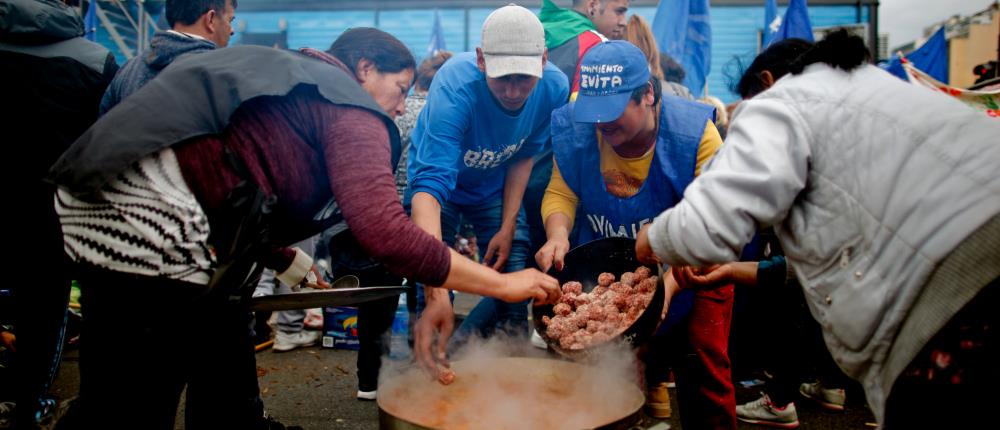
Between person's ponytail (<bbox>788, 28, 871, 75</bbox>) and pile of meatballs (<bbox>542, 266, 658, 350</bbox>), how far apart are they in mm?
988

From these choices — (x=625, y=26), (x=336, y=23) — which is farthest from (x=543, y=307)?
(x=336, y=23)

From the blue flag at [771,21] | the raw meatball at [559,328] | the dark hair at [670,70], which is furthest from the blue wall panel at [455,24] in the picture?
the raw meatball at [559,328]

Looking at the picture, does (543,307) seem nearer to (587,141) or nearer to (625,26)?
(587,141)

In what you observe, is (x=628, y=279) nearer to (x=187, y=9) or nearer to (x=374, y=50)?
(x=374, y=50)

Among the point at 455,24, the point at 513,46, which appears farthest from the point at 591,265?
the point at 455,24

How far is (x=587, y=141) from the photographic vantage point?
9.36 feet

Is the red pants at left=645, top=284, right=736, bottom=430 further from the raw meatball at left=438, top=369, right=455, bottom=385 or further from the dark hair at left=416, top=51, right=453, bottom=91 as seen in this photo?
the dark hair at left=416, top=51, right=453, bottom=91

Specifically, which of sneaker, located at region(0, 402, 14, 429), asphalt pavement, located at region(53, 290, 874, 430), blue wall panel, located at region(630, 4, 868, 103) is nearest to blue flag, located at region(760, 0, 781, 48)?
blue wall panel, located at region(630, 4, 868, 103)

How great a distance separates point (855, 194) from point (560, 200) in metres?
1.70

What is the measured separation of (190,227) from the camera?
65.4 inches

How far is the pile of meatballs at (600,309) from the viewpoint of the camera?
2.24m

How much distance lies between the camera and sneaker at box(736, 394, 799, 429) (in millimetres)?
3467

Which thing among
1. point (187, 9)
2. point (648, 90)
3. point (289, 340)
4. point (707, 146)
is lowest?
point (289, 340)

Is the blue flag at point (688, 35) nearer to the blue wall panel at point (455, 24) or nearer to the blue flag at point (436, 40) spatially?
the blue flag at point (436, 40)
